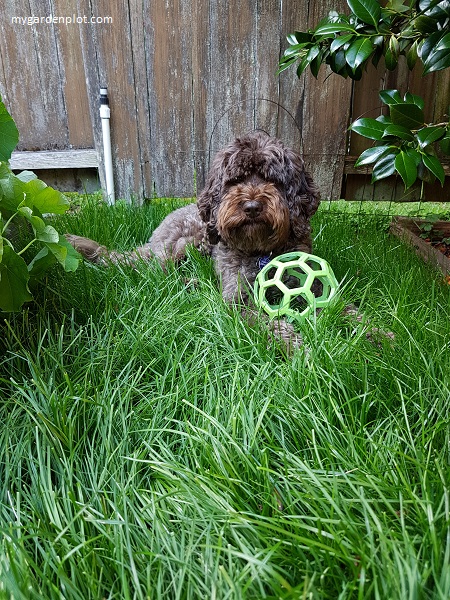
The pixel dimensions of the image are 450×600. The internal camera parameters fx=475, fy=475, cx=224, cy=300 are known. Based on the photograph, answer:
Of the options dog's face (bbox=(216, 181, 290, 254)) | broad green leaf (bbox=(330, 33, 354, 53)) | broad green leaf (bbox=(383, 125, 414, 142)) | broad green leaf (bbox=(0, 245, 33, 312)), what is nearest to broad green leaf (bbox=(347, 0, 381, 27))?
broad green leaf (bbox=(330, 33, 354, 53))

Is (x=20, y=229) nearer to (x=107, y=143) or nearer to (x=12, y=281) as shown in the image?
(x=12, y=281)

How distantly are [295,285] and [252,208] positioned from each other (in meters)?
0.53

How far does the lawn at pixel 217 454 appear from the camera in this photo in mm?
1107

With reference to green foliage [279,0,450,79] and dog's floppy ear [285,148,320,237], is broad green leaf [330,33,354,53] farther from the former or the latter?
dog's floppy ear [285,148,320,237]

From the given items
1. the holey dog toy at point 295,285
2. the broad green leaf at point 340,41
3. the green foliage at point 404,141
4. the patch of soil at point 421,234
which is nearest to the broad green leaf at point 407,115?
the green foliage at point 404,141

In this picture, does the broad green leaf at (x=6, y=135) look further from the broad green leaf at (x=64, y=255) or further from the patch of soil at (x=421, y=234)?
the patch of soil at (x=421, y=234)

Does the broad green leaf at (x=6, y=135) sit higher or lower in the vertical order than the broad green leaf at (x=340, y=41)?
lower

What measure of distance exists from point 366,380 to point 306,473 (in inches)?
17.9

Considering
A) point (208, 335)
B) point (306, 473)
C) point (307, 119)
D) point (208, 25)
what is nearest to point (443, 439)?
point (306, 473)

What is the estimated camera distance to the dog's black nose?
8.93 ft

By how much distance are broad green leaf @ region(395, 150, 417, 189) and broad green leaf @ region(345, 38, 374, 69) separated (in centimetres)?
59

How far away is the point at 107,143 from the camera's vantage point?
4859mm

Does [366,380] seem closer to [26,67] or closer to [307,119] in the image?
[307,119]

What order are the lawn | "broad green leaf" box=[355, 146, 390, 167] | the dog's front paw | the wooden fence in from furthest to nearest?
1. the wooden fence
2. the dog's front paw
3. "broad green leaf" box=[355, 146, 390, 167]
4. the lawn
